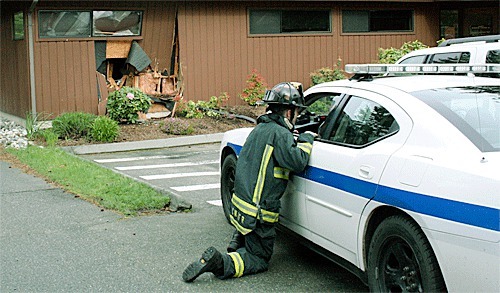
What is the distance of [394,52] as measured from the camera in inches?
727

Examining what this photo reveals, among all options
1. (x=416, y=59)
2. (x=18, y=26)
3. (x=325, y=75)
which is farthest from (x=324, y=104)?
(x=325, y=75)

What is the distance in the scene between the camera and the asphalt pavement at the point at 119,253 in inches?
217

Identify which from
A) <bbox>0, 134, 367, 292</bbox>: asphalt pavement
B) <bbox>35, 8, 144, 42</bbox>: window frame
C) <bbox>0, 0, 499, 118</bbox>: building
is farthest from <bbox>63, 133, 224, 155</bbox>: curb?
<bbox>0, 134, 367, 292</bbox>: asphalt pavement

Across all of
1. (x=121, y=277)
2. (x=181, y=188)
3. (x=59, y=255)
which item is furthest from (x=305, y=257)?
(x=181, y=188)

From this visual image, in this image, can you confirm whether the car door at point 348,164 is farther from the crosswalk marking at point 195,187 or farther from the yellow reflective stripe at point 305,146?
the crosswalk marking at point 195,187

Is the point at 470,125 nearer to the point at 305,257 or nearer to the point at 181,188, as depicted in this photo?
the point at 305,257

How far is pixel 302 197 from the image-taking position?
5617mm

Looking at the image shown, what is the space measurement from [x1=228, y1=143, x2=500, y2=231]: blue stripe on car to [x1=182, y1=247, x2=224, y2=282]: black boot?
3.25ft

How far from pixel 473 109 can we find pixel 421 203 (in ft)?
3.12

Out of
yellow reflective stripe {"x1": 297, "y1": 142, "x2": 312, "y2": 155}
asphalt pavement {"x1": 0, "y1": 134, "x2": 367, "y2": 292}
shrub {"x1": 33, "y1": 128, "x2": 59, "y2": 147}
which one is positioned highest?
yellow reflective stripe {"x1": 297, "y1": 142, "x2": 312, "y2": 155}

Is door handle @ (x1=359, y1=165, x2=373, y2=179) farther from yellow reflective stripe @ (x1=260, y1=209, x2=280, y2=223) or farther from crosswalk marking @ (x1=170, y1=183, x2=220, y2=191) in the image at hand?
crosswalk marking @ (x1=170, y1=183, x2=220, y2=191)

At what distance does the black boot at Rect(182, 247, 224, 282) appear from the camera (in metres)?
5.40

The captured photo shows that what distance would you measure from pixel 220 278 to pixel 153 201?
282 centimetres

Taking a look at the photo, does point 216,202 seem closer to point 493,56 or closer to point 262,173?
point 262,173
